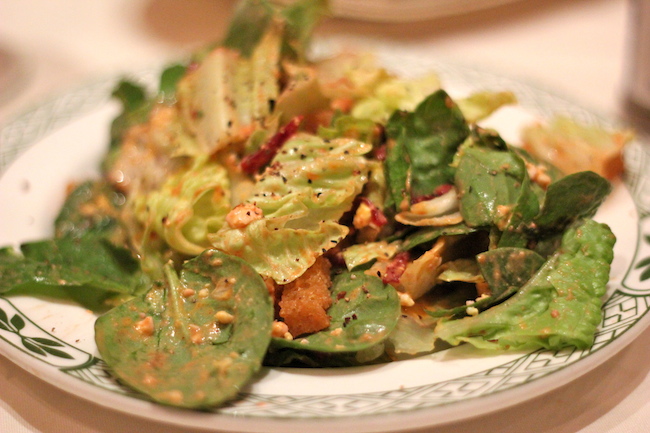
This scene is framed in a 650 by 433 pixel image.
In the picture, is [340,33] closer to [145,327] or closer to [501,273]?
[501,273]

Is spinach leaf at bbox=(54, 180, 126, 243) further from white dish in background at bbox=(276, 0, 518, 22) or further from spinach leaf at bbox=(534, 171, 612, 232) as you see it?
white dish in background at bbox=(276, 0, 518, 22)

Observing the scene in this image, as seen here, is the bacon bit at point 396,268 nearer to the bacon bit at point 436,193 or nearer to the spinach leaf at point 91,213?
the bacon bit at point 436,193

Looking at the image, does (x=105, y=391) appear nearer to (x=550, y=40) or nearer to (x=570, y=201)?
(x=570, y=201)

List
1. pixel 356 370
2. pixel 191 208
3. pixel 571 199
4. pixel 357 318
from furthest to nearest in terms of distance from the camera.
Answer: pixel 191 208 → pixel 571 199 → pixel 357 318 → pixel 356 370

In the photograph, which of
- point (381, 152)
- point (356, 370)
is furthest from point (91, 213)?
point (356, 370)

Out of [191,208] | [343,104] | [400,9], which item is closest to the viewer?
[191,208]

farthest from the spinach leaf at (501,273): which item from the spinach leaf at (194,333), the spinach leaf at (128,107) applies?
the spinach leaf at (128,107)
